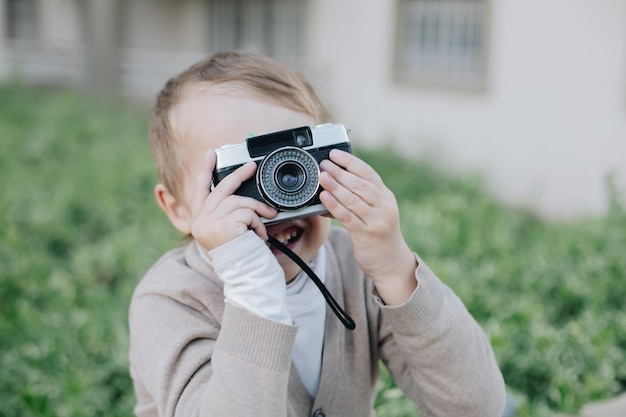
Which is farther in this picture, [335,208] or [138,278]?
[138,278]

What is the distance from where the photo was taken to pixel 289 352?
1.27 metres

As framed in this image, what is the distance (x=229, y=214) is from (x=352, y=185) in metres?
0.21

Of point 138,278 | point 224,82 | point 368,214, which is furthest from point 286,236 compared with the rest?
point 138,278

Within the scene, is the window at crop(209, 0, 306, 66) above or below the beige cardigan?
above

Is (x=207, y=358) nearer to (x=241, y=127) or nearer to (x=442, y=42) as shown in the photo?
(x=241, y=127)

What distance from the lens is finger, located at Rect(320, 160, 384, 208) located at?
1291 millimetres

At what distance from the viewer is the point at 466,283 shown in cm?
332

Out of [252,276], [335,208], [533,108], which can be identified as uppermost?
[335,208]

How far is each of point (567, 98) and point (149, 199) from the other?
12.4 ft

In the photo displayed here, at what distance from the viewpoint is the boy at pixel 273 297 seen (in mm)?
1272

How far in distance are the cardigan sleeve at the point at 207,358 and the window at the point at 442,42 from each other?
7.04 meters

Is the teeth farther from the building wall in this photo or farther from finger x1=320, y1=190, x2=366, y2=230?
the building wall

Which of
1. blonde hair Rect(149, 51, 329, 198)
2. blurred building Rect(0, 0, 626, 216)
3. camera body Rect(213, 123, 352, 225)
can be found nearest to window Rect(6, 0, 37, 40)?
blurred building Rect(0, 0, 626, 216)

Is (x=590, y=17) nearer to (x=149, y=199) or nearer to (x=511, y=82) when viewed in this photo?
(x=511, y=82)
